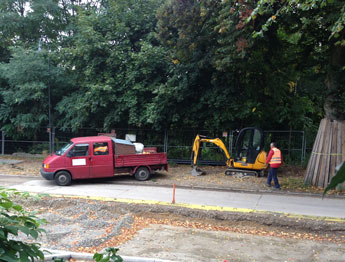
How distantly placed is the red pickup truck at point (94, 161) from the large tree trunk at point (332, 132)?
22.5 ft

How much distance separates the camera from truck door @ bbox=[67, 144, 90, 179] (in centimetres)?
1349

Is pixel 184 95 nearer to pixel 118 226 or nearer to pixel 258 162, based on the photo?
pixel 258 162

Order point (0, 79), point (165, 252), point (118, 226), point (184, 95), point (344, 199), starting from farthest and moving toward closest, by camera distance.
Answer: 1. point (0, 79)
2. point (184, 95)
3. point (344, 199)
4. point (118, 226)
5. point (165, 252)

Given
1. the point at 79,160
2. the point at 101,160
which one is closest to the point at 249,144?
the point at 101,160

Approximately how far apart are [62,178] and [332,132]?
1114cm

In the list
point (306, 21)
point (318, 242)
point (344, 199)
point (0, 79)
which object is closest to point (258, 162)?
point (344, 199)

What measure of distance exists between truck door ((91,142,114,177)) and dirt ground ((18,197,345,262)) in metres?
3.55

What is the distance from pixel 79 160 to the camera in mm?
13516

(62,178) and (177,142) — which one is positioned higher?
(177,142)

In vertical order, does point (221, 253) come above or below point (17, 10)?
below

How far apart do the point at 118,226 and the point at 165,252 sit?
6.07ft

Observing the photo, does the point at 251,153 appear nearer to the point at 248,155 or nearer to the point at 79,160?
the point at 248,155

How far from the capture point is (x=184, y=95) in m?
17.8

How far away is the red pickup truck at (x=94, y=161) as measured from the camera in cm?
1343
